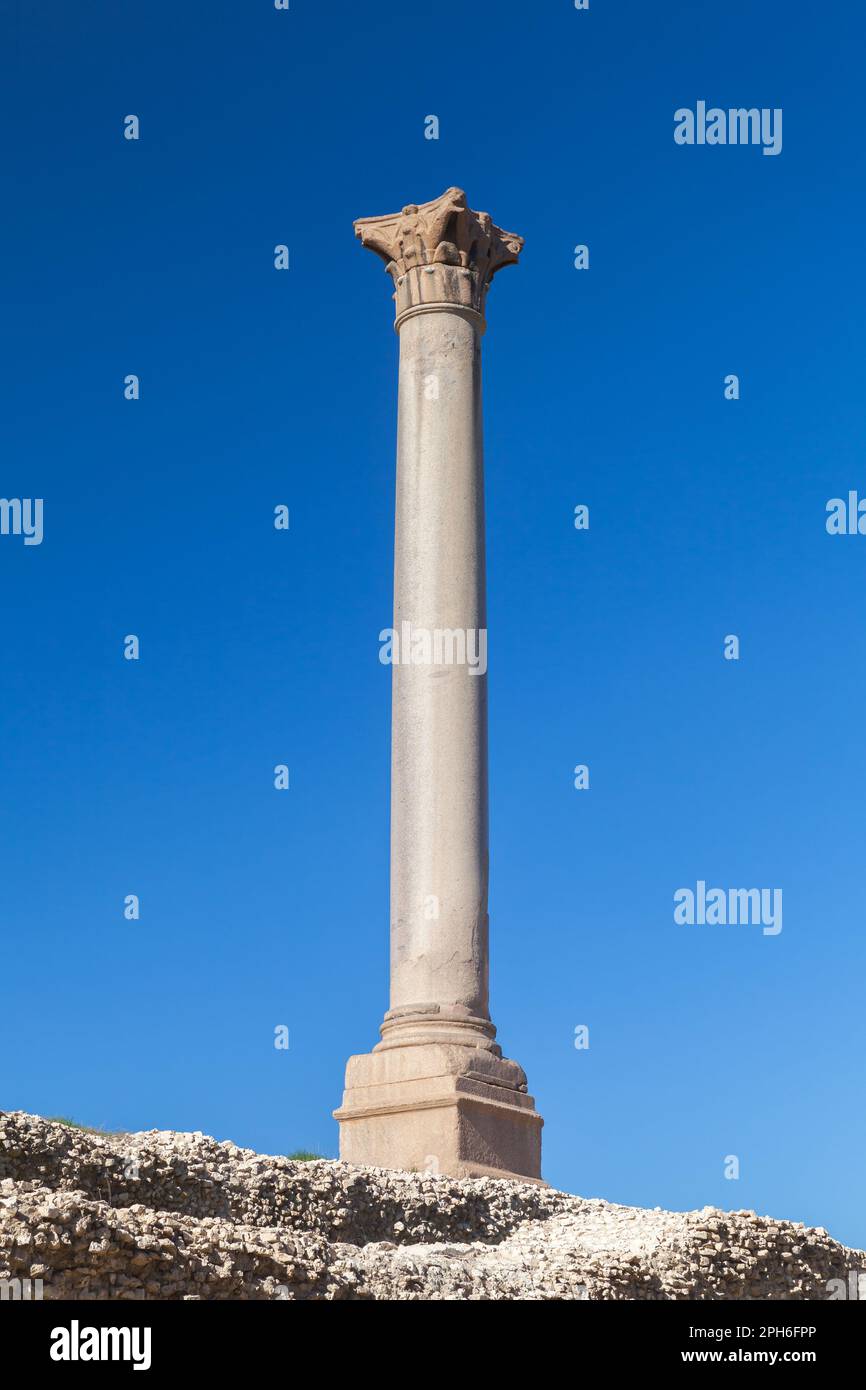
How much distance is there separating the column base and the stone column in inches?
0.7

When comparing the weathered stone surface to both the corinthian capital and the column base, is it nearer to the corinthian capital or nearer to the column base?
the column base

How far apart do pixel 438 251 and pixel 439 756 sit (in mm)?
6002

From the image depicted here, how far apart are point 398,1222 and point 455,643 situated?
6.38 m

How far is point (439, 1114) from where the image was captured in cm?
1628

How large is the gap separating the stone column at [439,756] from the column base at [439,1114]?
18 millimetres

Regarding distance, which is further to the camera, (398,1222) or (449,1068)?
A: (449,1068)

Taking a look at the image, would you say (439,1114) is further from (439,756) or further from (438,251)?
(438,251)

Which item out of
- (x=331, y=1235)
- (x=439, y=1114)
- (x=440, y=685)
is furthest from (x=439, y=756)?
(x=331, y=1235)

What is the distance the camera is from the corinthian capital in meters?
19.8

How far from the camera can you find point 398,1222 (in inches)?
554

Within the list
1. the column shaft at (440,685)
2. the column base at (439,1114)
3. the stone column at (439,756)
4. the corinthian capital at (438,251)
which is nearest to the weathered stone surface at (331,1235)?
the column base at (439,1114)
